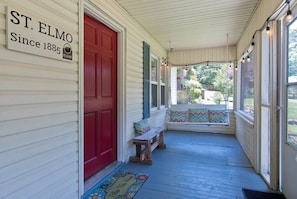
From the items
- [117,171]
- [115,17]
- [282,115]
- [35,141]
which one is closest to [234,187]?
[282,115]

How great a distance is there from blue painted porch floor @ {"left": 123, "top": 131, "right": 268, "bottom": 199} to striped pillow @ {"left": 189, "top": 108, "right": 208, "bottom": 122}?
4.17 feet

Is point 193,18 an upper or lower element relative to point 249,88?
upper

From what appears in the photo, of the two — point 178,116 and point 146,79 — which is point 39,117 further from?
point 178,116

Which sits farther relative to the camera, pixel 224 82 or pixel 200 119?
pixel 224 82

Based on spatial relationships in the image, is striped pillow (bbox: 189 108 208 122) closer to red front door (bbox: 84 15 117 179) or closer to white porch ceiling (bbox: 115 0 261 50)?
white porch ceiling (bbox: 115 0 261 50)

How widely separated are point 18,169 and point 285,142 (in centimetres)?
272

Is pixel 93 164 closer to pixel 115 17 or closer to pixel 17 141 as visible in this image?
pixel 17 141

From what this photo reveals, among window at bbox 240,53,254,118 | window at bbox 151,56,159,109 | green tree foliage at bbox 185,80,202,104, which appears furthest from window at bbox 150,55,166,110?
window at bbox 240,53,254,118

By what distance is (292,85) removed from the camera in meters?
2.05

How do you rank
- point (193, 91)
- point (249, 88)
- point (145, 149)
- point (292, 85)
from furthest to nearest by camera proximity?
point (193, 91) < point (249, 88) < point (145, 149) < point (292, 85)

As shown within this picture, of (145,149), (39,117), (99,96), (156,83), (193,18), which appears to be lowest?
(145,149)

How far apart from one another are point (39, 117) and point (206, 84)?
5479mm

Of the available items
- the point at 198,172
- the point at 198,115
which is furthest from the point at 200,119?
the point at 198,172

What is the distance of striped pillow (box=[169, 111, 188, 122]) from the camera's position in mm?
6073
